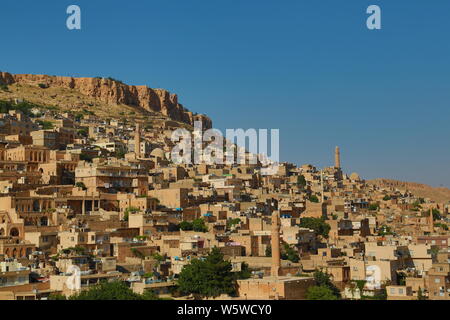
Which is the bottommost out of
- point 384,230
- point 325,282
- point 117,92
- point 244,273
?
point 325,282

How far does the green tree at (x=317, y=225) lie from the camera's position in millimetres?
36938

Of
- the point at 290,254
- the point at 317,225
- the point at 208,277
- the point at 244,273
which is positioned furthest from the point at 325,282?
the point at 317,225

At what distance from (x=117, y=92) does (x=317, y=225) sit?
64.6 m

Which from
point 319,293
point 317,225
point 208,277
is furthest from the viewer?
point 317,225

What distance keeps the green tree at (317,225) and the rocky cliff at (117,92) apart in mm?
61916

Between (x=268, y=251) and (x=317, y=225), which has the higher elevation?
(x=317, y=225)

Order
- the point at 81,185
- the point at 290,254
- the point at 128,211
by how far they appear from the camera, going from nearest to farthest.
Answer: the point at 290,254 < the point at 128,211 < the point at 81,185

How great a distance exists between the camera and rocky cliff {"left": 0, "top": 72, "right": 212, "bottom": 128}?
302ft

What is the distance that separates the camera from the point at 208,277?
25.5m

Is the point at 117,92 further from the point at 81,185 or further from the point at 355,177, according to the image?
the point at 81,185

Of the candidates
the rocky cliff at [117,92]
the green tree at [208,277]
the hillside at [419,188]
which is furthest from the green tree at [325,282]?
the rocky cliff at [117,92]

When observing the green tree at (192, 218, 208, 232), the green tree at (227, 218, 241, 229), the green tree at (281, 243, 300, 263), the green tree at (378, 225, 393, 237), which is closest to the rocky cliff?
the green tree at (378, 225, 393, 237)

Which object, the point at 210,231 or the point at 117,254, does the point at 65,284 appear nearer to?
the point at 117,254
